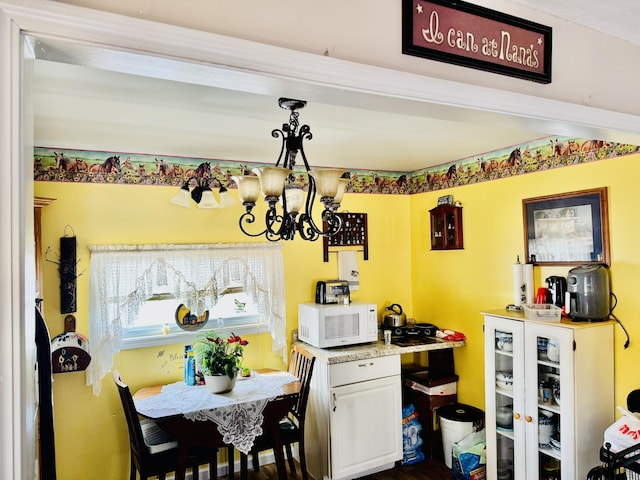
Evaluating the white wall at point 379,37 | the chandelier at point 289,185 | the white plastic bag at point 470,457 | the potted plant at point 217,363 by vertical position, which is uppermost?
the white wall at point 379,37

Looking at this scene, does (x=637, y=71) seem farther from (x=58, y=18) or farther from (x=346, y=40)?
(x=58, y=18)

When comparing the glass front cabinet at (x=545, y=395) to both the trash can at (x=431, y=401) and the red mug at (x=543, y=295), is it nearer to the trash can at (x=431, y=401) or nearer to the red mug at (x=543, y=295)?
the red mug at (x=543, y=295)

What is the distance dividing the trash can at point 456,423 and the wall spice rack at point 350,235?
4.91 ft

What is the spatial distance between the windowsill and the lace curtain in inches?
3.4

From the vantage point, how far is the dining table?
273 centimetres

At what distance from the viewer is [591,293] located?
2580 mm

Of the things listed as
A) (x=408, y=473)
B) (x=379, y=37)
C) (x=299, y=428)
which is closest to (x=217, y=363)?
(x=299, y=428)

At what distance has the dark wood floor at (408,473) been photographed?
3385 mm

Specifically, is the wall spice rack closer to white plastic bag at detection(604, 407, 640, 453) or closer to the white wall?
white plastic bag at detection(604, 407, 640, 453)

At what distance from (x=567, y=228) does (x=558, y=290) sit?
41cm

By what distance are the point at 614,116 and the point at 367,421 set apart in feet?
8.99

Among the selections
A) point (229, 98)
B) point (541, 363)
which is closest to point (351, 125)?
point (229, 98)

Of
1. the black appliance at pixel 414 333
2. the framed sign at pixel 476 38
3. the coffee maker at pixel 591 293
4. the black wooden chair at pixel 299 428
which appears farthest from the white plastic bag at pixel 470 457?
the framed sign at pixel 476 38

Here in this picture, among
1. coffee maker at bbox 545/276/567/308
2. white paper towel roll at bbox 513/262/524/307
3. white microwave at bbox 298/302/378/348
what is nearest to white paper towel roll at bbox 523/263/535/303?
white paper towel roll at bbox 513/262/524/307
